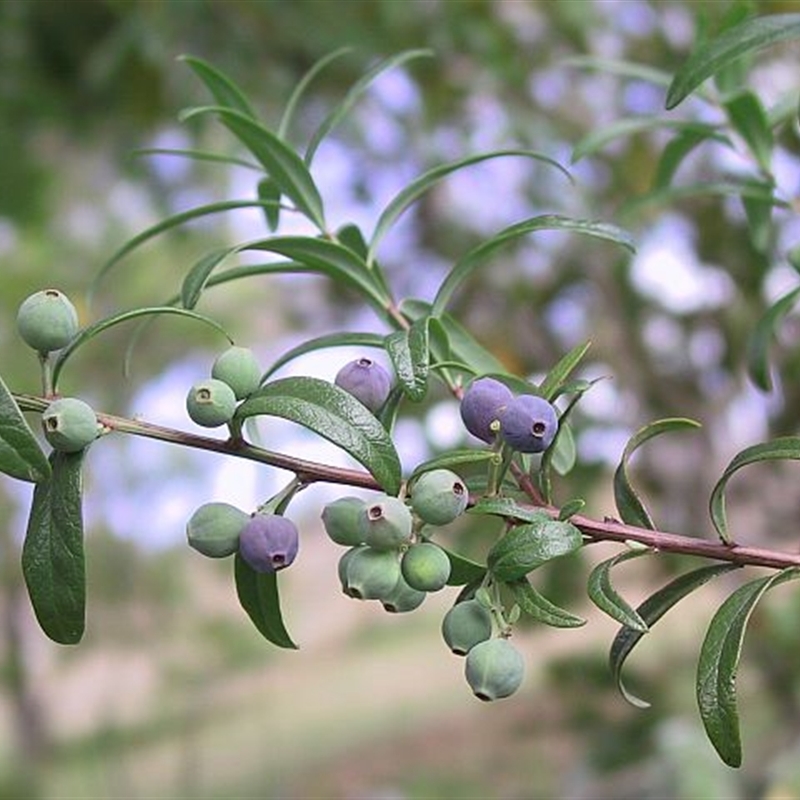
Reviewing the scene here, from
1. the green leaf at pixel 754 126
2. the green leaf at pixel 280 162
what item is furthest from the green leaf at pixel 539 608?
the green leaf at pixel 754 126

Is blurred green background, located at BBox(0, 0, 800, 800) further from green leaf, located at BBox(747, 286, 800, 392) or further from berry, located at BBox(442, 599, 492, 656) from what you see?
berry, located at BBox(442, 599, 492, 656)

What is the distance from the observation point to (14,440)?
1.09 ft

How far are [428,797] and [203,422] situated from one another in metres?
3.53

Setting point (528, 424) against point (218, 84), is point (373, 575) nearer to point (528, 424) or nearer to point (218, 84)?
point (528, 424)

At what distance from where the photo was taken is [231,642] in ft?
13.1

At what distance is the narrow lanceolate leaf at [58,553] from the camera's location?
352mm

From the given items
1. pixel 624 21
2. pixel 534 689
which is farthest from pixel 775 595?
→ pixel 534 689

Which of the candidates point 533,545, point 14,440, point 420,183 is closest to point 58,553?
point 14,440

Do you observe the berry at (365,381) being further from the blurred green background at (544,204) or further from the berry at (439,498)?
the blurred green background at (544,204)

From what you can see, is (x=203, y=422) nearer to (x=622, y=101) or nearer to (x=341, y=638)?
(x=622, y=101)

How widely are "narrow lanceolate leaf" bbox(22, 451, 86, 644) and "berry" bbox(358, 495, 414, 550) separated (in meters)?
0.09

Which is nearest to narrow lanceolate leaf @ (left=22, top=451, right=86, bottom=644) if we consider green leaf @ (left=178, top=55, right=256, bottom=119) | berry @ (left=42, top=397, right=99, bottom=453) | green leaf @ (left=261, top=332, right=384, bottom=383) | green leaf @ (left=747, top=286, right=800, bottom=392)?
berry @ (left=42, top=397, right=99, bottom=453)

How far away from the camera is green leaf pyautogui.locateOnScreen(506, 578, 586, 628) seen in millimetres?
356

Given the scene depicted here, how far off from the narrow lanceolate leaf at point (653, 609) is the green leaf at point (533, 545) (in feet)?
0.20
